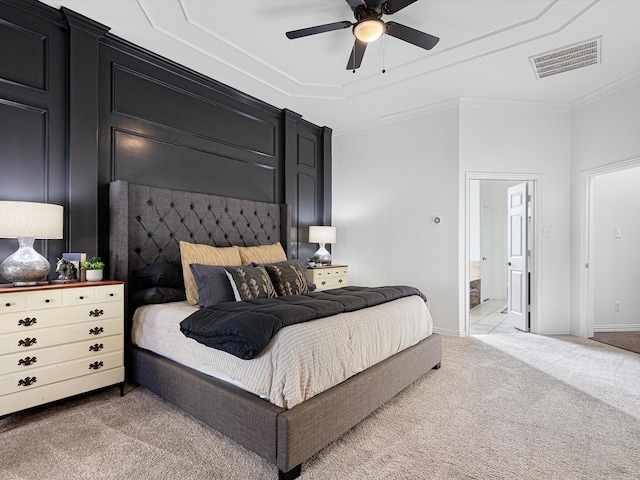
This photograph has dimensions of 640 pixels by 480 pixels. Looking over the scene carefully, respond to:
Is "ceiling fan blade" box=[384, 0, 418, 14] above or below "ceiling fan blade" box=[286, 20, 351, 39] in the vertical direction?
above

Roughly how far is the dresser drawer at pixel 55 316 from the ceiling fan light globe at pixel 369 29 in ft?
8.46

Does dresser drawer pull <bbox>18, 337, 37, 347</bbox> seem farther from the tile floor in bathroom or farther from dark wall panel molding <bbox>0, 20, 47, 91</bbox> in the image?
the tile floor in bathroom

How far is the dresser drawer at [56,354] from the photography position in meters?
2.07

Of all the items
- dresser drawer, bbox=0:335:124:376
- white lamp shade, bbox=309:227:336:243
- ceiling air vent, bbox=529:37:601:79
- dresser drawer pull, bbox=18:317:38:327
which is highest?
ceiling air vent, bbox=529:37:601:79

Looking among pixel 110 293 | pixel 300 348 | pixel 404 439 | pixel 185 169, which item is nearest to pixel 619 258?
pixel 404 439

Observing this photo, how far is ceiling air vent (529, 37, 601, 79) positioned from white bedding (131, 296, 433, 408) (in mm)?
2655

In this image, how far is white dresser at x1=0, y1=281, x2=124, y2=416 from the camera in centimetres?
207

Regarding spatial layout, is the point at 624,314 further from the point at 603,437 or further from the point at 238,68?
the point at 238,68

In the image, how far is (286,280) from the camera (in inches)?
116

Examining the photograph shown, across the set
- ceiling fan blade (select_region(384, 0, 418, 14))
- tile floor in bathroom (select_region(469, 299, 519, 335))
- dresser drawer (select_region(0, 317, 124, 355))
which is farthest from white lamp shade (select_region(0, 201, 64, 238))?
tile floor in bathroom (select_region(469, 299, 519, 335))

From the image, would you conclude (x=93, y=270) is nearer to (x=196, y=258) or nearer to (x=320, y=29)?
(x=196, y=258)

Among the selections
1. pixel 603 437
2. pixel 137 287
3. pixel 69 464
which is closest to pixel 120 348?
pixel 137 287

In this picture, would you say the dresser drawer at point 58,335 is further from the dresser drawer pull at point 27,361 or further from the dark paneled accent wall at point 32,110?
the dark paneled accent wall at point 32,110

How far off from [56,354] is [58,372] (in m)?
0.12
